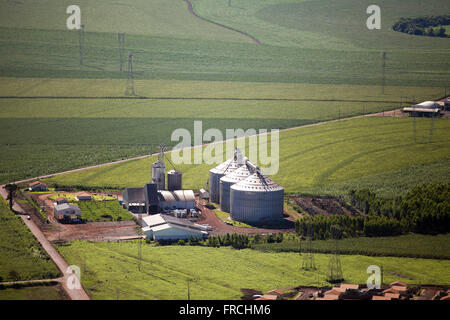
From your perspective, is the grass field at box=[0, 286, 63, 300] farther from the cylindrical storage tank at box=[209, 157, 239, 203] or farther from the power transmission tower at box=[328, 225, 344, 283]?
the cylindrical storage tank at box=[209, 157, 239, 203]

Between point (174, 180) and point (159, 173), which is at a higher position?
point (159, 173)

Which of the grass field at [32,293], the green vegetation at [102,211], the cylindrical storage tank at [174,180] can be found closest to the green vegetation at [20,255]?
the grass field at [32,293]

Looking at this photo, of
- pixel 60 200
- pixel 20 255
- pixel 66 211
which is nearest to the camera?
pixel 20 255

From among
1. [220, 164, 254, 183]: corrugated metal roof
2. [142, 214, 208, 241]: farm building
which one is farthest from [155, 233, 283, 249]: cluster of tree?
[220, 164, 254, 183]: corrugated metal roof

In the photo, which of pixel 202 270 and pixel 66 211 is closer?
pixel 202 270

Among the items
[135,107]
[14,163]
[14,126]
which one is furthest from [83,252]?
[135,107]

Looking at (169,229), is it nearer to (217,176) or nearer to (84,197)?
(84,197)

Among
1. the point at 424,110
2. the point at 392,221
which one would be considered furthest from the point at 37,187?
the point at 424,110

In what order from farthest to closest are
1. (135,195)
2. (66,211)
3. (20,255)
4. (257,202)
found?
(135,195) → (257,202) → (66,211) → (20,255)

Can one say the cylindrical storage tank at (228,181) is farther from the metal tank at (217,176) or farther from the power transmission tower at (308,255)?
the power transmission tower at (308,255)
